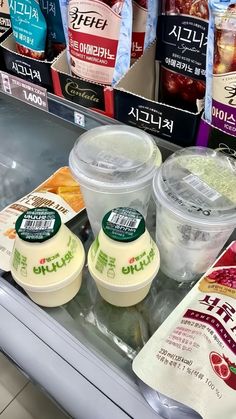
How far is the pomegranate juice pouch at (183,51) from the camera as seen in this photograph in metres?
0.83

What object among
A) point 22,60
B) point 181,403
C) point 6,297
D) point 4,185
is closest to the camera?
point 181,403

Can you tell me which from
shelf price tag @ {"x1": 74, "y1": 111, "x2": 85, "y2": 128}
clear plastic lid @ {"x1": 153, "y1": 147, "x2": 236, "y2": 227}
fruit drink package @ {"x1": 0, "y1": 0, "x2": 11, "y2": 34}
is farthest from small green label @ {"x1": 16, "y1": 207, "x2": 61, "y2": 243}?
fruit drink package @ {"x1": 0, "y1": 0, "x2": 11, "y2": 34}

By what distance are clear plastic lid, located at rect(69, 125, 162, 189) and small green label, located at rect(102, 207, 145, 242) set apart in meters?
0.13

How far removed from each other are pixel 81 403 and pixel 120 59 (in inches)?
28.5

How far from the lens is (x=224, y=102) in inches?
29.3

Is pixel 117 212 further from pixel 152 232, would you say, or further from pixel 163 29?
pixel 163 29

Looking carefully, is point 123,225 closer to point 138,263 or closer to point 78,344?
point 138,263

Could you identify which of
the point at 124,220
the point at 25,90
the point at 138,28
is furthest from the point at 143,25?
the point at 124,220

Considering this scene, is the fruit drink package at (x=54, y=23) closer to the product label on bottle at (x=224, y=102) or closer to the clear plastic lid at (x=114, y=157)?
the clear plastic lid at (x=114, y=157)

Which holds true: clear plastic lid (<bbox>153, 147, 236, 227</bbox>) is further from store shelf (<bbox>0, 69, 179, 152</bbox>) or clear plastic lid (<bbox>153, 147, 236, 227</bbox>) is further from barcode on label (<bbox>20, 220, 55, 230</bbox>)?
barcode on label (<bbox>20, 220, 55, 230</bbox>)

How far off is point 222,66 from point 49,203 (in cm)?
57

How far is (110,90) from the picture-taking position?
89 centimetres

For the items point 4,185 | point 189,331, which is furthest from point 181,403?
point 4,185

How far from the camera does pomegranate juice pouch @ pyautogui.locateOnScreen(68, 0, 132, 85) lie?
85 centimetres
